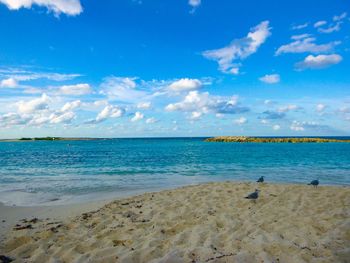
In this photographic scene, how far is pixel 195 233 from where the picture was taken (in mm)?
7574

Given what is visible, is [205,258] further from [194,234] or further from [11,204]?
[11,204]

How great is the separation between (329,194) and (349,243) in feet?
22.7

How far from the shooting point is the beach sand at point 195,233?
6.23 meters

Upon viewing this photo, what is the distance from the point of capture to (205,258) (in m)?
6.02

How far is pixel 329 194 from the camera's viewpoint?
13.1 metres

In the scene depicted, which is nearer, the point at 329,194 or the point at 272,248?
the point at 272,248

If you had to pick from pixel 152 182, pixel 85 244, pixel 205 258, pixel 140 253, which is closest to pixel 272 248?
pixel 205 258

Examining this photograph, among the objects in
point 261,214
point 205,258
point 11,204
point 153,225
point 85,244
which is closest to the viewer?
point 205,258

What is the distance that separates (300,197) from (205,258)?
7834 millimetres

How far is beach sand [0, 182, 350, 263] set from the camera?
20.4ft

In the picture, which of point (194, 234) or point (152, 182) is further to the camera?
point (152, 182)

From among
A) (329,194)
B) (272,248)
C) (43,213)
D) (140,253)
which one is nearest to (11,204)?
(43,213)

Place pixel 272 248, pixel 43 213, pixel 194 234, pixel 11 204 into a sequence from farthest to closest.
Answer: pixel 11 204 < pixel 43 213 < pixel 194 234 < pixel 272 248

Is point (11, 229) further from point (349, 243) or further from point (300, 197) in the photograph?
point (300, 197)
